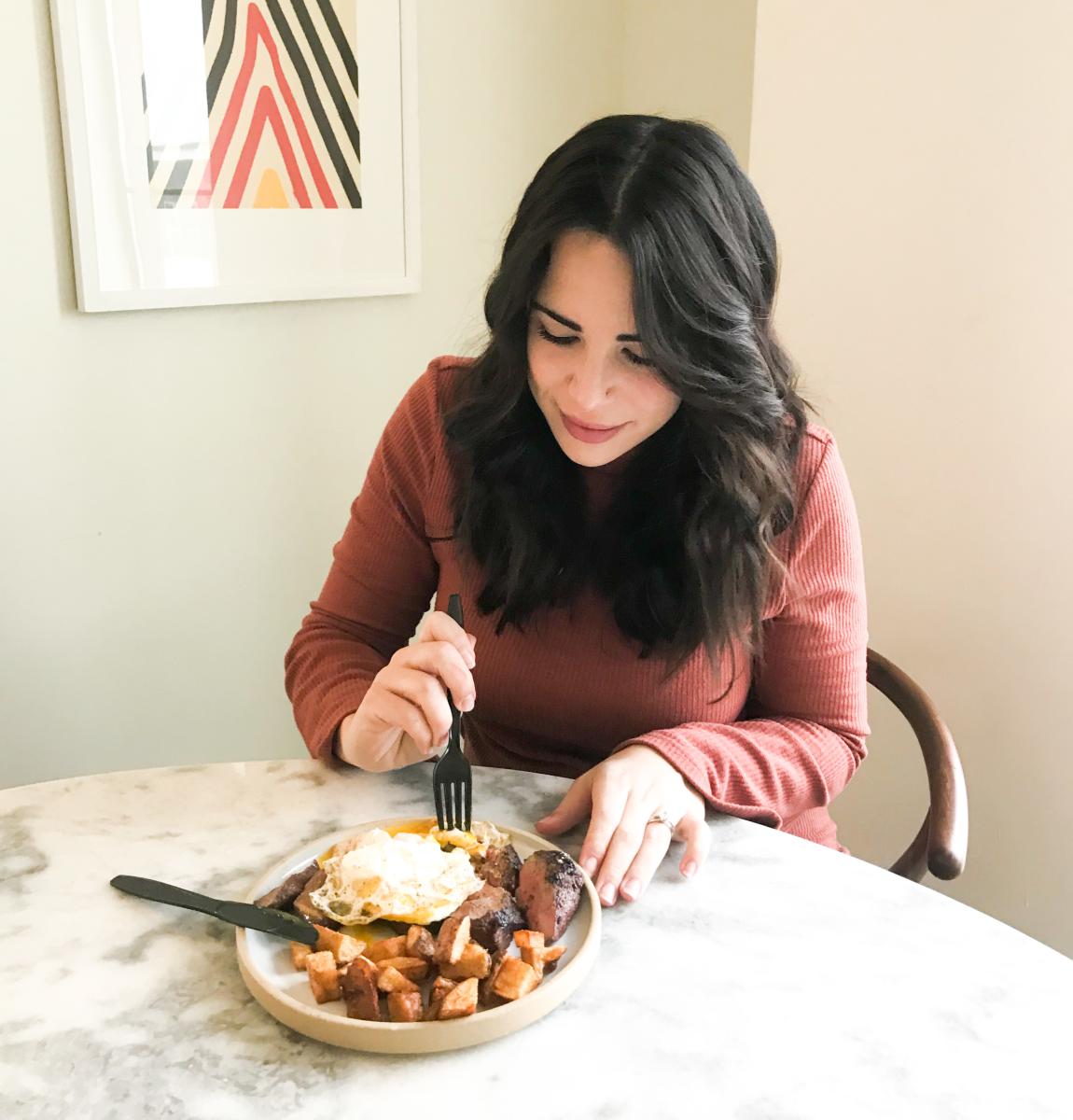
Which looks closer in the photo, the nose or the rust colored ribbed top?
the nose

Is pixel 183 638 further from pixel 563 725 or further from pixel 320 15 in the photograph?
pixel 320 15

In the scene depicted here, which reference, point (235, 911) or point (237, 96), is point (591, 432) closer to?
point (235, 911)

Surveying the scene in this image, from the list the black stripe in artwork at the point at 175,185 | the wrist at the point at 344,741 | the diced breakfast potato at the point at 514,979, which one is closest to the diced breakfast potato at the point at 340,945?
the diced breakfast potato at the point at 514,979

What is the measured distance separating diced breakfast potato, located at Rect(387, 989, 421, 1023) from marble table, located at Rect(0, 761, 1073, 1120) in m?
0.03

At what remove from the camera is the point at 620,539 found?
1.35m

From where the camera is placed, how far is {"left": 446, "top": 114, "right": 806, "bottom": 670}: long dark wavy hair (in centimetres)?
115

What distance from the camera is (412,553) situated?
4.75 ft

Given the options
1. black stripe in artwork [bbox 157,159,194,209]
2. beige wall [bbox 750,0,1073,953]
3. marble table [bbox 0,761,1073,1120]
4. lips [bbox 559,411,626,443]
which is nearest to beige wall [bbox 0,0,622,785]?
black stripe in artwork [bbox 157,159,194,209]

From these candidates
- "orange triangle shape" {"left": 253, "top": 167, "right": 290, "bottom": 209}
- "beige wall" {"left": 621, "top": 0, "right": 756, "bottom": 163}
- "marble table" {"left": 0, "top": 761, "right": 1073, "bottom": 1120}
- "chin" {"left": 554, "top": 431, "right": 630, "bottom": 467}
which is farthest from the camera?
"beige wall" {"left": 621, "top": 0, "right": 756, "bottom": 163}

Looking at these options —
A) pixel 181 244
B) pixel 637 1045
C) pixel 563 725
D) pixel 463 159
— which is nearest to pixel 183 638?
pixel 181 244

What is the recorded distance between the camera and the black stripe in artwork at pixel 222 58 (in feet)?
5.66

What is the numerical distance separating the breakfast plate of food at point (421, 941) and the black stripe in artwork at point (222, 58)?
1218 mm

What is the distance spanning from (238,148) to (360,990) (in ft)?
4.57

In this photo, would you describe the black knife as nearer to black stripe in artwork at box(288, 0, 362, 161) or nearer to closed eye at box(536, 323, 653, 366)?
closed eye at box(536, 323, 653, 366)
